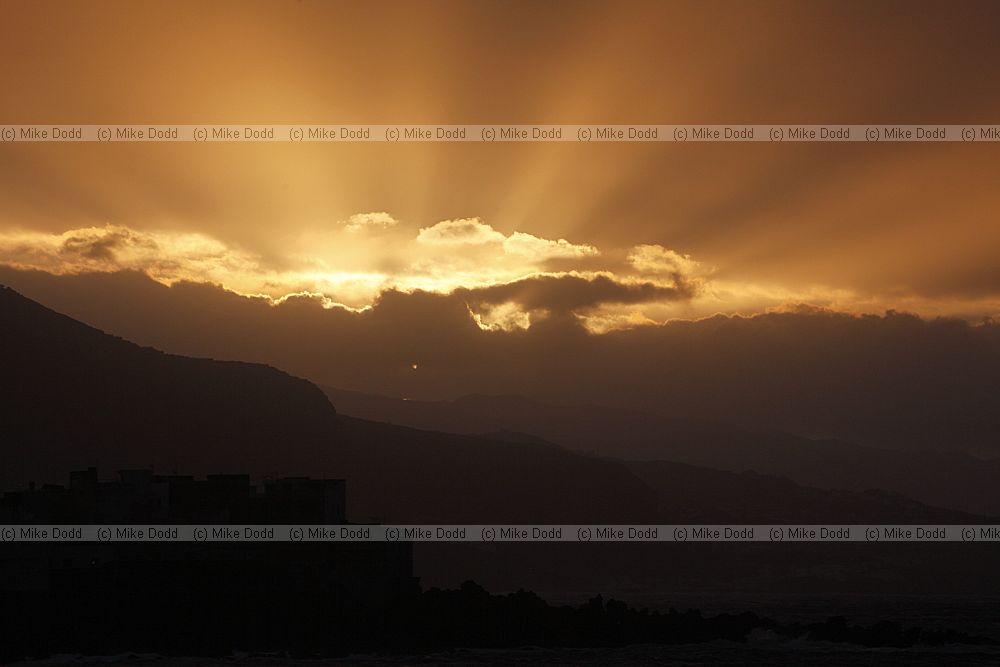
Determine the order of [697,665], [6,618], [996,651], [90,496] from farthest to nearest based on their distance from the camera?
1. [996,651]
2. [90,496]
3. [697,665]
4. [6,618]

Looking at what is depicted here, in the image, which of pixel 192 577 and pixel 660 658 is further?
pixel 660 658

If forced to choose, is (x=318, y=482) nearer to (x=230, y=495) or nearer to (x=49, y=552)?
(x=230, y=495)

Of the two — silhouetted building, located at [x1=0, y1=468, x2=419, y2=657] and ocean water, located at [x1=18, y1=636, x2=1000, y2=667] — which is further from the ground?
silhouetted building, located at [x1=0, y1=468, x2=419, y2=657]

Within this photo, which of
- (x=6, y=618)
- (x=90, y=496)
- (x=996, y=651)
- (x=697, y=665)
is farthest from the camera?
(x=996, y=651)

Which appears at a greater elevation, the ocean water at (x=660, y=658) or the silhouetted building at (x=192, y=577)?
the silhouetted building at (x=192, y=577)

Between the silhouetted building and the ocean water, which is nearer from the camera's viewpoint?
the ocean water

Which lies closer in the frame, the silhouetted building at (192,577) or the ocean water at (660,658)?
the ocean water at (660,658)

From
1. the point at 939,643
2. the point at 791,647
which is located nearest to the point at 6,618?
the point at 791,647

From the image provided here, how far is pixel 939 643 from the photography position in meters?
125

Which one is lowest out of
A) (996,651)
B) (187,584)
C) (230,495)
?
(996,651)

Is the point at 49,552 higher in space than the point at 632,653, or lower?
higher

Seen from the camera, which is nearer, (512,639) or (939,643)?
(512,639)

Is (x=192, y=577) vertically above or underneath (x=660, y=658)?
above

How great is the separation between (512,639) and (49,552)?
4078cm
